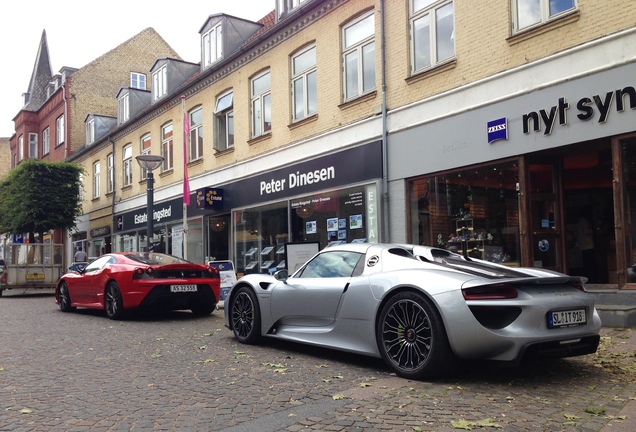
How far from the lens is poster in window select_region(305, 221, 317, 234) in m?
15.4

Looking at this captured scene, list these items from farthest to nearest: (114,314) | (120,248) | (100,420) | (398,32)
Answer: (120,248) < (398,32) < (114,314) < (100,420)

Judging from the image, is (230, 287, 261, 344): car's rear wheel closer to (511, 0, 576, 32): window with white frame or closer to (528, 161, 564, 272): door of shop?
(528, 161, 564, 272): door of shop

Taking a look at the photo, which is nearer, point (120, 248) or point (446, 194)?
point (446, 194)

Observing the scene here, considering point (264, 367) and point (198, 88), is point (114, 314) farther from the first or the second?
point (198, 88)

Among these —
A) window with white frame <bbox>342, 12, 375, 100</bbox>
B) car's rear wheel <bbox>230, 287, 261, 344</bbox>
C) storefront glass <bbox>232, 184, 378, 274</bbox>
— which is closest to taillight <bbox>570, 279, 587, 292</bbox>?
car's rear wheel <bbox>230, 287, 261, 344</bbox>

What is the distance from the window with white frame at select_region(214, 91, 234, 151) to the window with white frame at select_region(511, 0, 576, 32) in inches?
430

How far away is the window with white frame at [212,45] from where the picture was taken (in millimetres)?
20719

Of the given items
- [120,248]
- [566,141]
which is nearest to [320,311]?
[566,141]

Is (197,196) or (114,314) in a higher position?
(197,196)

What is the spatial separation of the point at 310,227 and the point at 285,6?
6.67m

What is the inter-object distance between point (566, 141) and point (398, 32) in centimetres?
505

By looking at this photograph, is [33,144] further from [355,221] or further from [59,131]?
[355,221]

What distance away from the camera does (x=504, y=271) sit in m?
5.45

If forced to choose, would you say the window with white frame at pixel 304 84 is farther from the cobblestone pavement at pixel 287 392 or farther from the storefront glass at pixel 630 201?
the cobblestone pavement at pixel 287 392
